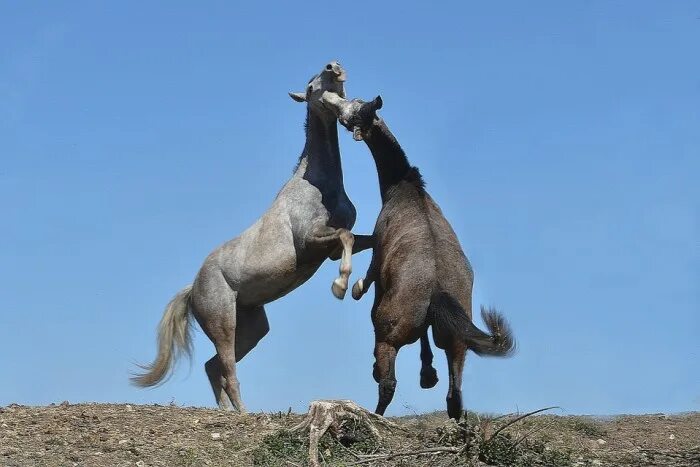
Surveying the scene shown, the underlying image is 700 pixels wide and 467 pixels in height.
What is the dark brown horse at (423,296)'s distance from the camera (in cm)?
836

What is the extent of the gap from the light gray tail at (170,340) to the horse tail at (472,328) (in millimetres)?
4003

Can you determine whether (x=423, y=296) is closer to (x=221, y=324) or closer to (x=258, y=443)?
(x=258, y=443)

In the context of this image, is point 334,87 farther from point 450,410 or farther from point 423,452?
point 423,452

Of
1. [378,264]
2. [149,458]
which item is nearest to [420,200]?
[378,264]

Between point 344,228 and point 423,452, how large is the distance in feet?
13.8

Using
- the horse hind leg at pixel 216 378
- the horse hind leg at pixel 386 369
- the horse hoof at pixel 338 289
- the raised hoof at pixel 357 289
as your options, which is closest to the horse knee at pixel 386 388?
the horse hind leg at pixel 386 369

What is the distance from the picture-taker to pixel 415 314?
27.8 feet

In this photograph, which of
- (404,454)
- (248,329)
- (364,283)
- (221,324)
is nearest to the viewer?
(404,454)

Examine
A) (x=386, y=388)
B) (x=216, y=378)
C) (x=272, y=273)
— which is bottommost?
(x=386, y=388)

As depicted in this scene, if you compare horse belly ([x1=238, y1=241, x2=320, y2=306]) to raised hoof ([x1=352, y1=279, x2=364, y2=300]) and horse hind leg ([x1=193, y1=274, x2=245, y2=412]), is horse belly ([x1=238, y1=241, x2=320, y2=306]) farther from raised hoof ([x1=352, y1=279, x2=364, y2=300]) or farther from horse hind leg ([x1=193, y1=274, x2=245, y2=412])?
raised hoof ([x1=352, y1=279, x2=364, y2=300])

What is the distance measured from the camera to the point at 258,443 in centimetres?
792

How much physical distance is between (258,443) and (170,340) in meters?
3.93

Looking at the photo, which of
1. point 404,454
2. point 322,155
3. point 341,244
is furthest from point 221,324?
point 404,454

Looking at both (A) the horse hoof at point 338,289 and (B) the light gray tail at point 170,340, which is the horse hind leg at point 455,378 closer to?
(A) the horse hoof at point 338,289
